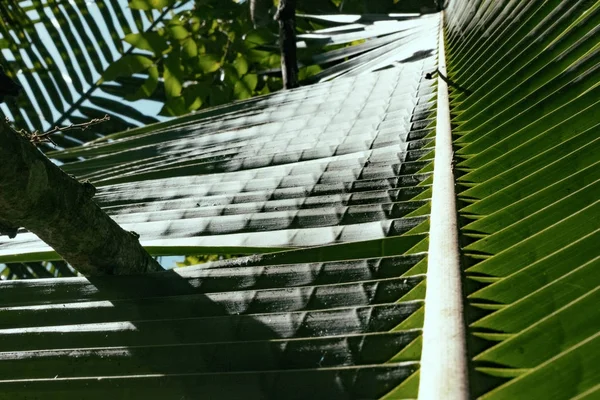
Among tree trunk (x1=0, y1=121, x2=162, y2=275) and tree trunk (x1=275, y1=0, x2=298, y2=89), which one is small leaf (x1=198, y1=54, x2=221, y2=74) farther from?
tree trunk (x1=0, y1=121, x2=162, y2=275)

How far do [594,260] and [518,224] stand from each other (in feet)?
0.57

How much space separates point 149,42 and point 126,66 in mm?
134

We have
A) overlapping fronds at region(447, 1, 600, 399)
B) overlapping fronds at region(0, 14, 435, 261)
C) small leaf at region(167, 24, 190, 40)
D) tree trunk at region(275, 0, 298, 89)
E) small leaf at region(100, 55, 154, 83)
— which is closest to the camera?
overlapping fronds at region(447, 1, 600, 399)

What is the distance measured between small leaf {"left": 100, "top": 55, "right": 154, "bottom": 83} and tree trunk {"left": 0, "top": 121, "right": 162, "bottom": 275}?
6.60 ft

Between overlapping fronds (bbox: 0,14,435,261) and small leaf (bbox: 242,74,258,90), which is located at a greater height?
small leaf (bbox: 242,74,258,90)

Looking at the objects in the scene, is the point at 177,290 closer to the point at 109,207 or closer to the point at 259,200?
the point at 259,200

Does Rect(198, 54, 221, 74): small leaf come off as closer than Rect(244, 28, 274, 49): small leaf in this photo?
No

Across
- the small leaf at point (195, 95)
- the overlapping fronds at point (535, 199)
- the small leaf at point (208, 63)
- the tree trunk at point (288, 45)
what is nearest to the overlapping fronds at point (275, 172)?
the overlapping fronds at point (535, 199)

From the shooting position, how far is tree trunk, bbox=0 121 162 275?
2.50 feet

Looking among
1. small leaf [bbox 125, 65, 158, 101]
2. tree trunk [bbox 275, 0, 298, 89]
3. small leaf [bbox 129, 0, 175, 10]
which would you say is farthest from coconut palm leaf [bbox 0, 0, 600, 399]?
small leaf [bbox 125, 65, 158, 101]

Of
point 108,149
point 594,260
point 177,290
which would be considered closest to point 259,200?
point 177,290

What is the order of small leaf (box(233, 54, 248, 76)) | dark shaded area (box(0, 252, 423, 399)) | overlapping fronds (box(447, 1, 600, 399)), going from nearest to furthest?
overlapping fronds (box(447, 1, 600, 399))
dark shaded area (box(0, 252, 423, 399))
small leaf (box(233, 54, 248, 76))

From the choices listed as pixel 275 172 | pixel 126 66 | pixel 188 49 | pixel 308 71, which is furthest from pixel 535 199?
pixel 188 49

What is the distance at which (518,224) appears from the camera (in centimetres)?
83
